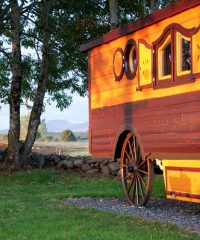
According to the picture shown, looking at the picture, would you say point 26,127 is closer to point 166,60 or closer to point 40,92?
point 40,92

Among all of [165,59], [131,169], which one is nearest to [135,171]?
[131,169]

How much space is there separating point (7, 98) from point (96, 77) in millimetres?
9028

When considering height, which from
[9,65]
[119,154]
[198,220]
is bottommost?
[198,220]

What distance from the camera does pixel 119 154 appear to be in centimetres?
1254

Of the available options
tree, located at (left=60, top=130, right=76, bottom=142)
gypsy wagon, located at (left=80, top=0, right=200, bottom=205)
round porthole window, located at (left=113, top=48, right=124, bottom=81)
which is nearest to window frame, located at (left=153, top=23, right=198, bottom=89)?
gypsy wagon, located at (left=80, top=0, right=200, bottom=205)

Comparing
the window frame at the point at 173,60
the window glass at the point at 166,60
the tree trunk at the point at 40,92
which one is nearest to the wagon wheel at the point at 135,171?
the window frame at the point at 173,60

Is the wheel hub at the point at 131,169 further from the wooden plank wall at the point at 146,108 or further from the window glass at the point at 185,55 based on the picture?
the window glass at the point at 185,55

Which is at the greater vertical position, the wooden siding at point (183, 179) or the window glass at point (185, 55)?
the window glass at point (185, 55)

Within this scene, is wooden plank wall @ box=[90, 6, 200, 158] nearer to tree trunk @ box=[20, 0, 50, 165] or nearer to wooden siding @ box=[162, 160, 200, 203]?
wooden siding @ box=[162, 160, 200, 203]

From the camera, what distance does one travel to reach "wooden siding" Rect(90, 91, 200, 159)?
9.65m

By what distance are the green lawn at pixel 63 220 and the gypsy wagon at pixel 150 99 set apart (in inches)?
55.1

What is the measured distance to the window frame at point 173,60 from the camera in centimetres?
974

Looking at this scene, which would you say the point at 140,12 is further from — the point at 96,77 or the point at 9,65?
the point at 96,77

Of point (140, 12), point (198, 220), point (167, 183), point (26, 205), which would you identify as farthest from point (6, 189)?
point (140, 12)
